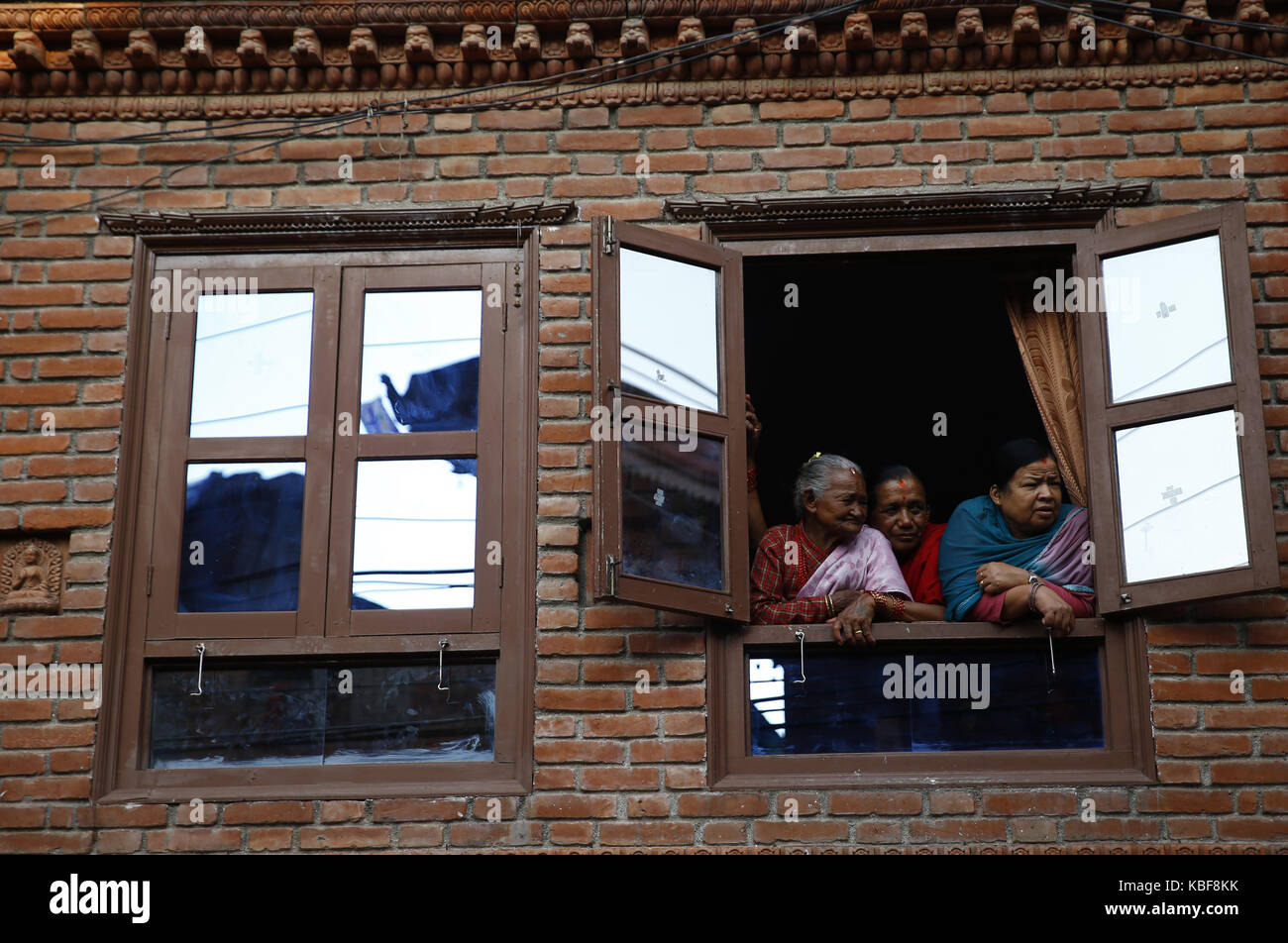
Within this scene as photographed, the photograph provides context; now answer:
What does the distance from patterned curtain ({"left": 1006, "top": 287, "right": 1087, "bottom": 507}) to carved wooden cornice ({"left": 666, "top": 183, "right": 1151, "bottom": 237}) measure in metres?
0.43

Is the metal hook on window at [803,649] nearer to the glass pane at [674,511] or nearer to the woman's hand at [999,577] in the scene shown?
the glass pane at [674,511]

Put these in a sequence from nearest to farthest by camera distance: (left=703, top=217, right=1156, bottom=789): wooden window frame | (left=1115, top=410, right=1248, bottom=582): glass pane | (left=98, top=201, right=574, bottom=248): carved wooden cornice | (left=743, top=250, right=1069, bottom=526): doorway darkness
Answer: (left=1115, top=410, right=1248, bottom=582): glass pane < (left=703, top=217, right=1156, bottom=789): wooden window frame < (left=98, top=201, right=574, bottom=248): carved wooden cornice < (left=743, top=250, right=1069, bottom=526): doorway darkness

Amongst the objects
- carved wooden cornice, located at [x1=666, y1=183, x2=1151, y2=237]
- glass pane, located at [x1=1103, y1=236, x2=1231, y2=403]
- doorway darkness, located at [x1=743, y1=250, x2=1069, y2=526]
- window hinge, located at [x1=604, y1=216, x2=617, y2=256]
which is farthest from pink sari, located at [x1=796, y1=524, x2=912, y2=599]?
doorway darkness, located at [x1=743, y1=250, x2=1069, y2=526]

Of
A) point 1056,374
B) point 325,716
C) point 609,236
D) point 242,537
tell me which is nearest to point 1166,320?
point 1056,374

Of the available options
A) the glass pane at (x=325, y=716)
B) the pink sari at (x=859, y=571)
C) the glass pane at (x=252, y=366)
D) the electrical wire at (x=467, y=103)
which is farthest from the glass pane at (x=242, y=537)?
the pink sari at (x=859, y=571)

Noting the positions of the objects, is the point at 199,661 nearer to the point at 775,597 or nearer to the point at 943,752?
the point at 775,597

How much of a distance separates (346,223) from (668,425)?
62.7 inches

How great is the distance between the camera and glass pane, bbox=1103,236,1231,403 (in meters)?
5.56

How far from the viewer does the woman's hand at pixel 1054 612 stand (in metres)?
5.58

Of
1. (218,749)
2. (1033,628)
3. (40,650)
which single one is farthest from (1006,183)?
(40,650)

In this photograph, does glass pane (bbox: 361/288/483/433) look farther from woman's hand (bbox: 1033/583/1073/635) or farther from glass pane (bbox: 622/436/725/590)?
woman's hand (bbox: 1033/583/1073/635)

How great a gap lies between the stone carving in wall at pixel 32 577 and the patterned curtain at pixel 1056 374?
3.93 m
